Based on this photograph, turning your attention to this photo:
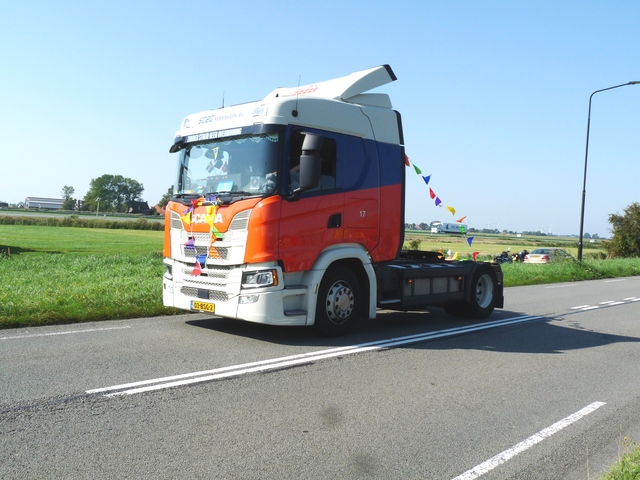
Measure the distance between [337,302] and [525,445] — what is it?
13.5 feet

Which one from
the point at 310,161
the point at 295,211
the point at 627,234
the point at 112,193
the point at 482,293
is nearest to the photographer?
the point at 310,161

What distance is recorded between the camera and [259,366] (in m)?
6.57

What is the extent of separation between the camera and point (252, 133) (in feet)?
26.2

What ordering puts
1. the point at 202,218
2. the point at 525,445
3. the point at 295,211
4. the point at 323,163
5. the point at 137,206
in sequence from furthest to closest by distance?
the point at 137,206 → the point at 323,163 → the point at 202,218 → the point at 295,211 → the point at 525,445

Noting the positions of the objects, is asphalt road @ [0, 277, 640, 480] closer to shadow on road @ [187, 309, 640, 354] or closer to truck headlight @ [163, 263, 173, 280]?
shadow on road @ [187, 309, 640, 354]

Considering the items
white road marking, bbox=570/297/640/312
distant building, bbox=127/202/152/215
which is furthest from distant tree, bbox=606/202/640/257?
distant building, bbox=127/202/152/215

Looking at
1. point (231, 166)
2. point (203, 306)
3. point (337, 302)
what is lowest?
point (203, 306)

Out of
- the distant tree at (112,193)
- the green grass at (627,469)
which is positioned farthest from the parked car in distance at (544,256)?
the distant tree at (112,193)

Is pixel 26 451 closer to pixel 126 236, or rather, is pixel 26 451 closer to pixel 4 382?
pixel 4 382

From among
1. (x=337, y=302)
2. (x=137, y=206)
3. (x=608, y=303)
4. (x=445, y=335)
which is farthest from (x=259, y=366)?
(x=137, y=206)

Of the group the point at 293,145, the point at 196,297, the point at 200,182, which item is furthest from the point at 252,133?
the point at 196,297

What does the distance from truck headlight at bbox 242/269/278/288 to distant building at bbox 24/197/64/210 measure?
523 feet

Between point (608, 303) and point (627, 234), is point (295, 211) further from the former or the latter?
point (627, 234)

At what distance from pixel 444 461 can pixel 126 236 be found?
2494 inches
